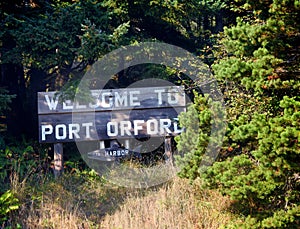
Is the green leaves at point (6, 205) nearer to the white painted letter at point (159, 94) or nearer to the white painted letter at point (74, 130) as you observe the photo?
the white painted letter at point (74, 130)

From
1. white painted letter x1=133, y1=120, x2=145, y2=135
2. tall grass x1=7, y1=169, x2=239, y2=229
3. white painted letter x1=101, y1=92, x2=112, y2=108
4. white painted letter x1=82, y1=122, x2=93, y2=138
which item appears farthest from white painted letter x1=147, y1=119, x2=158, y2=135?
tall grass x1=7, y1=169, x2=239, y2=229

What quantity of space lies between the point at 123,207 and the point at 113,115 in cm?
199

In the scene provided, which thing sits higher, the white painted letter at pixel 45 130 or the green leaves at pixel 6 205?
the white painted letter at pixel 45 130

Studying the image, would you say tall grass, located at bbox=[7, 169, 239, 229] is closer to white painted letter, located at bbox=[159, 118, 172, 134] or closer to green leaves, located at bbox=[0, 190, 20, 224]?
green leaves, located at bbox=[0, 190, 20, 224]

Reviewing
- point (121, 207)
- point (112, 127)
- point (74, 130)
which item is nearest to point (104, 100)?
point (112, 127)

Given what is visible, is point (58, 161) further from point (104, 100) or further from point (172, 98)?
point (172, 98)

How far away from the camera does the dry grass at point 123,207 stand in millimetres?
5707

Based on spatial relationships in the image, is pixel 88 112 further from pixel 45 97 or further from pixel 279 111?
pixel 279 111

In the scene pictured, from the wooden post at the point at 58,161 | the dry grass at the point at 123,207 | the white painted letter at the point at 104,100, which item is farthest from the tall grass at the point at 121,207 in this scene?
the white painted letter at the point at 104,100

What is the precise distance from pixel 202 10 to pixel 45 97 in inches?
140

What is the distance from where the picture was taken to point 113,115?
24.9 feet

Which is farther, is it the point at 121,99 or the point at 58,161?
the point at 121,99

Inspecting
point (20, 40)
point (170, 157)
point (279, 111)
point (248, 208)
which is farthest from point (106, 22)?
point (248, 208)

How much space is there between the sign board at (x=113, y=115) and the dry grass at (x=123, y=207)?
1.09m
